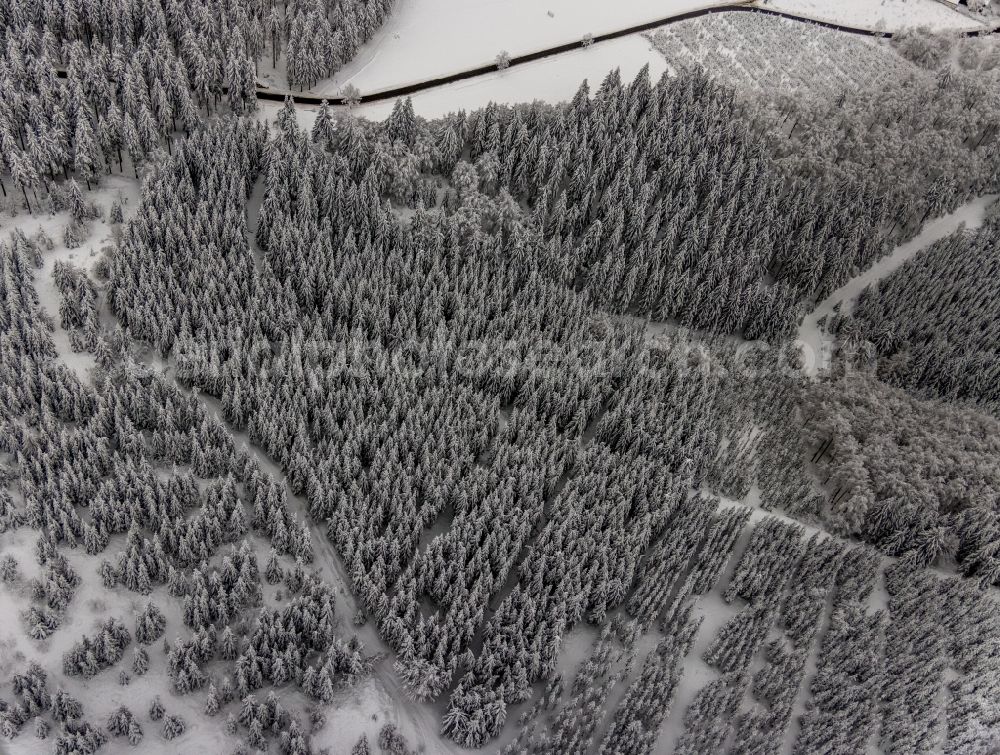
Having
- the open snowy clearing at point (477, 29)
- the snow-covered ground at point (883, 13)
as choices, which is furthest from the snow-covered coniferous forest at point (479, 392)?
the snow-covered ground at point (883, 13)

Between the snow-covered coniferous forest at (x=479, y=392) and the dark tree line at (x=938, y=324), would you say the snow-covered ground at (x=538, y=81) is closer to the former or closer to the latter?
the snow-covered coniferous forest at (x=479, y=392)

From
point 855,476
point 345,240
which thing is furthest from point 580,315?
point 855,476

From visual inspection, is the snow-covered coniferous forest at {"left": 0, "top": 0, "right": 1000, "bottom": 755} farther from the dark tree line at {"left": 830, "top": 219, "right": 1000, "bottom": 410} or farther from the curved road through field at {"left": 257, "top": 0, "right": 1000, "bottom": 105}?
the curved road through field at {"left": 257, "top": 0, "right": 1000, "bottom": 105}

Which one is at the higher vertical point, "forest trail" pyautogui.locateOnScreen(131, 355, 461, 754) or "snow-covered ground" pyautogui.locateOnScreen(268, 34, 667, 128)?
"snow-covered ground" pyautogui.locateOnScreen(268, 34, 667, 128)

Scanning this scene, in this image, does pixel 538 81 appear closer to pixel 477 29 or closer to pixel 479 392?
pixel 477 29

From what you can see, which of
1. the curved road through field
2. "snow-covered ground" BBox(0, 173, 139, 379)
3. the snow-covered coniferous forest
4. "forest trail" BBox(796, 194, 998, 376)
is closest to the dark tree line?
the snow-covered coniferous forest

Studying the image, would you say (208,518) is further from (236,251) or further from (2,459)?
(236,251)

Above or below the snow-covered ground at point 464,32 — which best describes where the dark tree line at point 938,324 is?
below
